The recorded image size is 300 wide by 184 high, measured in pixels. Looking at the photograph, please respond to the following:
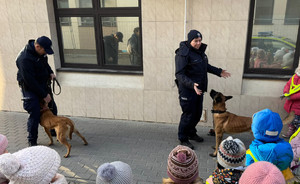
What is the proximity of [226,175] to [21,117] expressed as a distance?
18.2ft

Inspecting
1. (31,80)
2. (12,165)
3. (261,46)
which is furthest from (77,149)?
(261,46)

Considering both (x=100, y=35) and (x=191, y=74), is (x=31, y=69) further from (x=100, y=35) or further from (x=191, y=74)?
(x=191, y=74)

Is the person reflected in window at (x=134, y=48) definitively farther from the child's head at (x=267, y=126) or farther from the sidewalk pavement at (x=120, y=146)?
the child's head at (x=267, y=126)

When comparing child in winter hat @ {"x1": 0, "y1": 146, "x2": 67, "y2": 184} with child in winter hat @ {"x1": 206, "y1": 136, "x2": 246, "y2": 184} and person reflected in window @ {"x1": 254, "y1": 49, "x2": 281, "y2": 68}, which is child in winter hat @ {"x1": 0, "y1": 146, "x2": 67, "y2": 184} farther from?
person reflected in window @ {"x1": 254, "y1": 49, "x2": 281, "y2": 68}

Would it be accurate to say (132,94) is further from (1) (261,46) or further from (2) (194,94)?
(1) (261,46)

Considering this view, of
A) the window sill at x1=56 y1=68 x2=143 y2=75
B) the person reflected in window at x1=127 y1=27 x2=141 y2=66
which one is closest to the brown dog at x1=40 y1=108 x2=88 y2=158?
the window sill at x1=56 y1=68 x2=143 y2=75

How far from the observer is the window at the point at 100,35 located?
5.26m

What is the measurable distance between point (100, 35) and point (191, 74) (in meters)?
2.56

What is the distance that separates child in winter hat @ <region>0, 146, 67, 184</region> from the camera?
1610 millimetres

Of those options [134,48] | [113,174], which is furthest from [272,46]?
[113,174]

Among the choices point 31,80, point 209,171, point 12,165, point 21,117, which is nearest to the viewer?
point 12,165

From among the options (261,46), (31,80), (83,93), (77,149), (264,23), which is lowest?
(77,149)

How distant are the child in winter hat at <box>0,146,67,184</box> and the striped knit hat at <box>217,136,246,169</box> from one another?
1.42 meters

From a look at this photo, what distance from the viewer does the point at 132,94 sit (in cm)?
538
